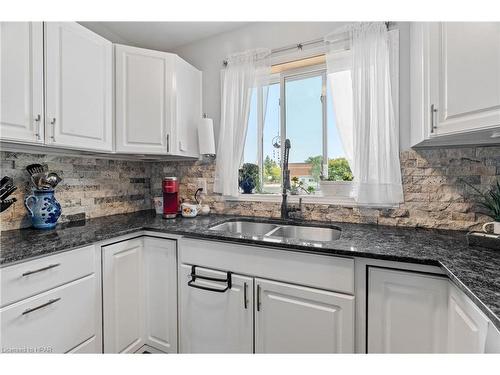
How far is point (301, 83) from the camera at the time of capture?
6.81ft

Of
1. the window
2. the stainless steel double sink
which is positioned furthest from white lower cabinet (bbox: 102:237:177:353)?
the window

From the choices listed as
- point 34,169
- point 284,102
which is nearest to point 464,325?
point 284,102

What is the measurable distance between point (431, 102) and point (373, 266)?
2.63 ft

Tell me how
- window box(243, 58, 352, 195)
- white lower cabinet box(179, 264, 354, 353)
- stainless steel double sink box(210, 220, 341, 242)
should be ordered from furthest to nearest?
window box(243, 58, 352, 195) → stainless steel double sink box(210, 220, 341, 242) → white lower cabinet box(179, 264, 354, 353)

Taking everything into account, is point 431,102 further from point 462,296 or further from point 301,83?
point 301,83

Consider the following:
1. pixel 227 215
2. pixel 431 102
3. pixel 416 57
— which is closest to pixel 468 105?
pixel 431 102

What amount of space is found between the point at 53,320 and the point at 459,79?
212 cm

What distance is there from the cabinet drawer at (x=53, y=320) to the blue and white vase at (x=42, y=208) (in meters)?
0.55

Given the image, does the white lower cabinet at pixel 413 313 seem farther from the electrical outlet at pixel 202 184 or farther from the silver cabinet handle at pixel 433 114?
the electrical outlet at pixel 202 184

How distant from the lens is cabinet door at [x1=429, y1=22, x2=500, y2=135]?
952 millimetres

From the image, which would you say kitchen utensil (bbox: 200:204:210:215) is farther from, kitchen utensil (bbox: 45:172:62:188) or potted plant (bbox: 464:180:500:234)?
potted plant (bbox: 464:180:500:234)

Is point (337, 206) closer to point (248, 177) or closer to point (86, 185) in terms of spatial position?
point (248, 177)

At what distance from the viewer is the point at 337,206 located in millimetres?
1810

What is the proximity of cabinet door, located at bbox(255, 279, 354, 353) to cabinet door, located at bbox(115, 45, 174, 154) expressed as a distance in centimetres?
132
